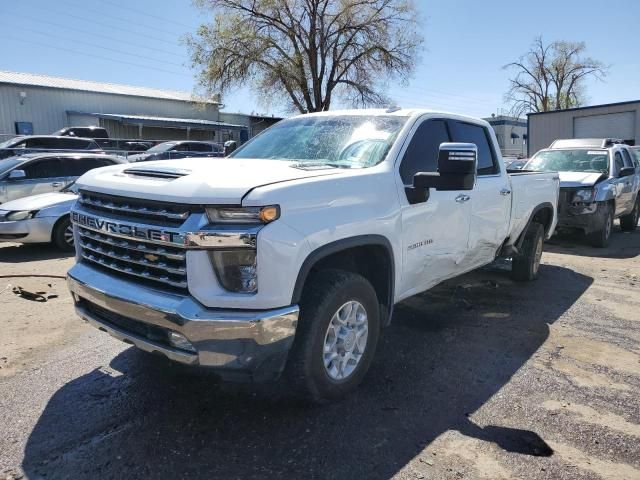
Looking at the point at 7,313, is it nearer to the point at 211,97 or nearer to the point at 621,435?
the point at 621,435

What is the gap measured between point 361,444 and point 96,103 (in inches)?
1322

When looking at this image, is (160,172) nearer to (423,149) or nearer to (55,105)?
(423,149)

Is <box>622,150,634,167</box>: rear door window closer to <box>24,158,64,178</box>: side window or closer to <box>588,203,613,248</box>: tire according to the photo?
<box>588,203,613,248</box>: tire

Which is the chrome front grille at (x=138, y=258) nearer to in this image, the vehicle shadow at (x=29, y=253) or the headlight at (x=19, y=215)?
the vehicle shadow at (x=29, y=253)

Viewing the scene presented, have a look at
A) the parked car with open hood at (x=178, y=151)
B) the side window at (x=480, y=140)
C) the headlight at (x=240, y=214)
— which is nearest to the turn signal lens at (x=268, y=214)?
the headlight at (x=240, y=214)

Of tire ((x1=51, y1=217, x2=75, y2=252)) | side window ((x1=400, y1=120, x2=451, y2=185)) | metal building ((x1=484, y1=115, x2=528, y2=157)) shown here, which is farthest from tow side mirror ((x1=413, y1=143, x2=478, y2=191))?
metal building ((x1=484, y1=115, x2=528, y2=157))

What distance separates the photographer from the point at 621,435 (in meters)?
3.03

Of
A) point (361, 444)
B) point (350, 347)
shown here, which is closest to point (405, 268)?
point (350, 347)

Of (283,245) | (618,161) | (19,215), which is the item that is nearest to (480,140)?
(283,245)

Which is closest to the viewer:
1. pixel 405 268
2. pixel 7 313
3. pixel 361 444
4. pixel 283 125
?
pixel 361 444

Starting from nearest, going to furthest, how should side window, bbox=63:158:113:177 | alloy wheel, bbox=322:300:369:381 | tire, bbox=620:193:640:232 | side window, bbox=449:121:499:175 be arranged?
alloy wheel, bbox=322:300:369:381 → side window, bbox=449:121:499:175 → side window, bbox=63:158:113:177 → tire, bbox=620:193:640:232

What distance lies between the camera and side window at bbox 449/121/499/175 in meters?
4.68

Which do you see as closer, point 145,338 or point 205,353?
point 205,353

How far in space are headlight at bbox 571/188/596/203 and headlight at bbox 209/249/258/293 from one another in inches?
299
